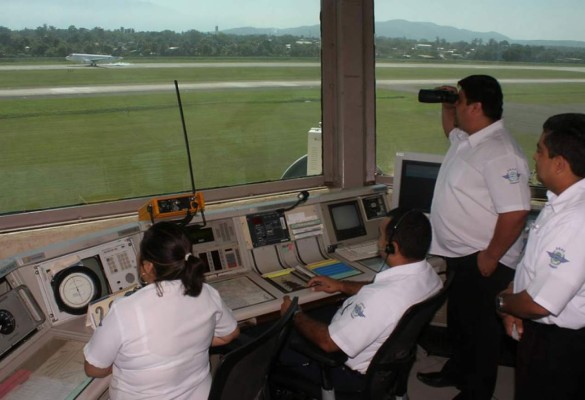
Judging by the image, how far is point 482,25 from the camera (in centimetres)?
369

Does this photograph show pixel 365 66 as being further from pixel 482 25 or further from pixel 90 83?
pixel 90 83

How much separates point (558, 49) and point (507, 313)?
7.68 ft

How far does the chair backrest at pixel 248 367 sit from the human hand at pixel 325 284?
0.77 metres

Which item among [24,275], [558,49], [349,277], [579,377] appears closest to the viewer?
[579,377]

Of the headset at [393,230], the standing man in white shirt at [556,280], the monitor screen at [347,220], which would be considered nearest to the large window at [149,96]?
the monitor screen at [347,220]

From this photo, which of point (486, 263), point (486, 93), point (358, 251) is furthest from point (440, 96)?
point (358, 251)

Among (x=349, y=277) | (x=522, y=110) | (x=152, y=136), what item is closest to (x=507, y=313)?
(x=349, y=277)

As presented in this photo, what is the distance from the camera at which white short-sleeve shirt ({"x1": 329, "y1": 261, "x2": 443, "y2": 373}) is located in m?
1.90

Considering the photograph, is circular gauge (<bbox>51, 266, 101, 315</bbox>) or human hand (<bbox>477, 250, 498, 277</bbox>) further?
human hand (<bbox>477, 250, 498, 277</bbox>)

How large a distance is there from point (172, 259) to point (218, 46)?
2.64m

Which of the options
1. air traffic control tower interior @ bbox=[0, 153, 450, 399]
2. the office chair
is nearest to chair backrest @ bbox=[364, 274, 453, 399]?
the office chair

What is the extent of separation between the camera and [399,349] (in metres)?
1.92

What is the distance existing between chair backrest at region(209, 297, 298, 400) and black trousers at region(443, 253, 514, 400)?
1169 mm

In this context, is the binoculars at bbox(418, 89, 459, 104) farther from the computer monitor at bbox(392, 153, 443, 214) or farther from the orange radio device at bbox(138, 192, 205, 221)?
the orange radio device at bbox(138, 192, 205, 221)
